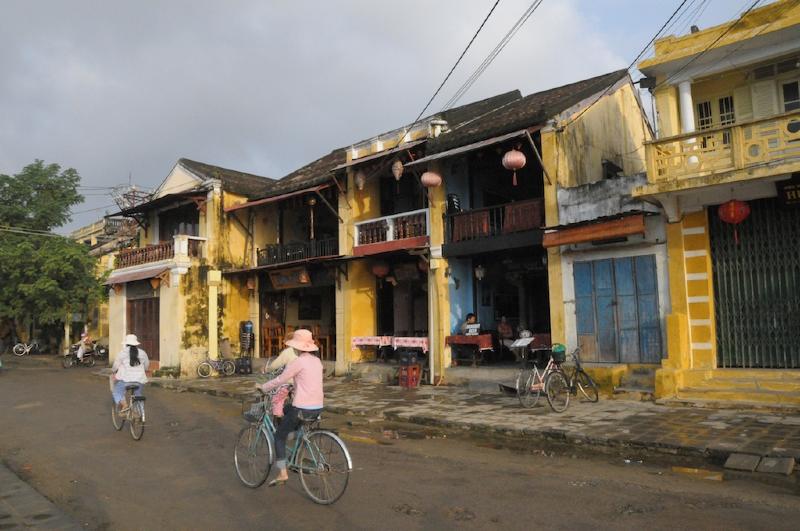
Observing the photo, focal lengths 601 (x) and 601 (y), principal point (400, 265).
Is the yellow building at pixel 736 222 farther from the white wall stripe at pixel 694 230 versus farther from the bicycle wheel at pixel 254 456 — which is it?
the bicycle wheel at pixel 254 456

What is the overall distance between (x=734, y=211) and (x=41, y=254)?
26427 mm

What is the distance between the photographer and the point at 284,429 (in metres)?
5.95

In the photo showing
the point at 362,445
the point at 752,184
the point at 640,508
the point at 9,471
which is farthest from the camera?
the point at 752,184

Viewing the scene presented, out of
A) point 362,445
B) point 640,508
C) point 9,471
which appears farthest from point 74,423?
point 640,508

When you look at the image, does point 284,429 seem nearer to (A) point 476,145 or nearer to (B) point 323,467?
(B) point 323,467

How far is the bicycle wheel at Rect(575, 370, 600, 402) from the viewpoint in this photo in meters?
11.6

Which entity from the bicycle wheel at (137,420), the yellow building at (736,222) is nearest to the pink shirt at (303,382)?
the bicycle wheel at (137,420)

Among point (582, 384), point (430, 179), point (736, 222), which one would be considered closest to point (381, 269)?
point (430, 179)

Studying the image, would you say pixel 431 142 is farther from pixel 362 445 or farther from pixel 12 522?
pixel 12 522

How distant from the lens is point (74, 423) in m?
11.2

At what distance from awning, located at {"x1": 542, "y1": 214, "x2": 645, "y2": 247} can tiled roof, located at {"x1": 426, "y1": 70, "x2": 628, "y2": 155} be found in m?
2.65

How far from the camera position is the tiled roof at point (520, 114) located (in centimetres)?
1378

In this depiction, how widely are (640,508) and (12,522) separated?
5756 mm

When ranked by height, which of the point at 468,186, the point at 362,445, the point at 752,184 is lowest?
the point at 362,445
